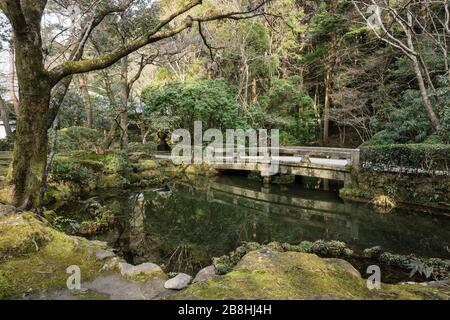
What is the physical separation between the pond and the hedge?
1365 mm

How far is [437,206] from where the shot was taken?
26.2 ft

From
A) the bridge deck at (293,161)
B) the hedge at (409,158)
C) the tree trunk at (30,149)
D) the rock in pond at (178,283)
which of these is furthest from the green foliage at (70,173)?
the hedge at (409,158)

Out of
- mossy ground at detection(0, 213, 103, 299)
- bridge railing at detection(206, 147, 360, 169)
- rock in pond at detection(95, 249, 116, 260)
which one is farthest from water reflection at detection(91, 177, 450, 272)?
mossy ground at detection(0, 213, 103, 299)

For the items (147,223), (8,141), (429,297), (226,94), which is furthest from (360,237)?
(8,141)

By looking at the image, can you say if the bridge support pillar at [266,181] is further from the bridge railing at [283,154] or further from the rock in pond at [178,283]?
the rock in pond at [178,283]

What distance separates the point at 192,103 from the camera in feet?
49.2

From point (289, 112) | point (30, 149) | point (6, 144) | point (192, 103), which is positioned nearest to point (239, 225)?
point (30, 149)

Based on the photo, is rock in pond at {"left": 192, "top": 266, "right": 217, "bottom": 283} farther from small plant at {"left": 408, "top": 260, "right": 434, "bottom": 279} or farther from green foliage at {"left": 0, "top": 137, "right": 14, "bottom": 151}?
green foliage at {"left": 0, "top": 137, "right": 14, "bottom": 151}

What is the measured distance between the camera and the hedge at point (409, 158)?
798 cm

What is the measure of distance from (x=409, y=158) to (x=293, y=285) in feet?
27.0

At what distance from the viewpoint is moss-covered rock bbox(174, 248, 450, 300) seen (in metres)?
2.11
